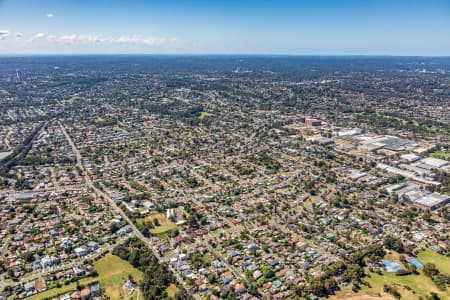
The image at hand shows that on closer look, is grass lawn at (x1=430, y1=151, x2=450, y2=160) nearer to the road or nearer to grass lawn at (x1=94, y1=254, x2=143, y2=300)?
the road

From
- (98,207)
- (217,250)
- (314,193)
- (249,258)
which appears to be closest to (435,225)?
(314,193)

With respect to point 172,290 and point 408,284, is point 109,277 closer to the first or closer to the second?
point 172,290

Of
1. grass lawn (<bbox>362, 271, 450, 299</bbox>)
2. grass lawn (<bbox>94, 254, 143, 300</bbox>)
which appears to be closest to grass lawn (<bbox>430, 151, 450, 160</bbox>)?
grass lawn (<bbox>362, 271, 450, 299</bbox>)

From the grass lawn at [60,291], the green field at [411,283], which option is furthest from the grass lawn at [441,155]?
the grass lawn at [60,291]

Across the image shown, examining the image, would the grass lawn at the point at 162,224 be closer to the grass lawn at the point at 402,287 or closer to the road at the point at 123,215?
the road at the point at 123,215

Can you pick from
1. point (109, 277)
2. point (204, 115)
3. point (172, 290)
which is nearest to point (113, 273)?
point (109, 277)

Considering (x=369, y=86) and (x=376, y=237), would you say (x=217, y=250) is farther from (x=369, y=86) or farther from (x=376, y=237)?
(x=369, y=86)
